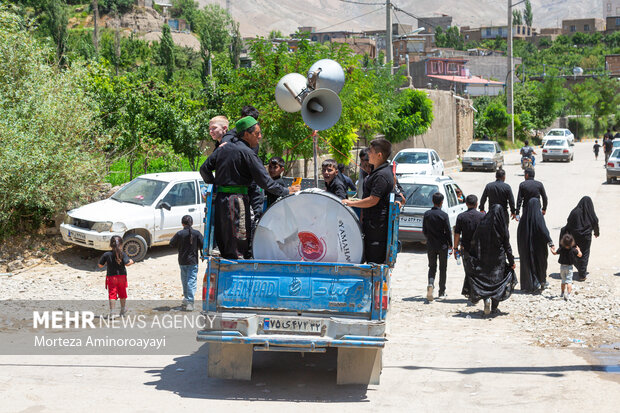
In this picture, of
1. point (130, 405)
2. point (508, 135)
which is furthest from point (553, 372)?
point (508, 135)

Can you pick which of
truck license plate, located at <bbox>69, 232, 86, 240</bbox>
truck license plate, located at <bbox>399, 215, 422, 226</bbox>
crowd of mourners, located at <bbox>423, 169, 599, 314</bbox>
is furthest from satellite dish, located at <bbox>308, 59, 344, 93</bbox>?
truck license plate, located at <bbox>399, 215, 422, 226</bbox>

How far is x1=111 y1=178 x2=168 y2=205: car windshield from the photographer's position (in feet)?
53.3

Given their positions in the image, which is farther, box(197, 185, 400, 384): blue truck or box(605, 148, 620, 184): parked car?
box(605, 148, 620, 184): parked car

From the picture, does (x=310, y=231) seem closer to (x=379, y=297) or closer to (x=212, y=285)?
(x=379, y=297)

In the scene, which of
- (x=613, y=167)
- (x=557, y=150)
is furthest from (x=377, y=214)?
(x=557, y=150)

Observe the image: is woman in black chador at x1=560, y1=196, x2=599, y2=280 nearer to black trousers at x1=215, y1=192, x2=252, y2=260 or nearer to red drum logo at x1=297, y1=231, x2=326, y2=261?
red drum logo at x1=297, y1=231, x2=326, y2=261

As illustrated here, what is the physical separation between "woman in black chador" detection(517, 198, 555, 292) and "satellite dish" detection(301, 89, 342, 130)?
5495 millimetres

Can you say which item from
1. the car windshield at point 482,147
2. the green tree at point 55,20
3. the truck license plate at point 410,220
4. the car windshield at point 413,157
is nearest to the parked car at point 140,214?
the truck license plate at point 410,220

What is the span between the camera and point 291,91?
880 cm

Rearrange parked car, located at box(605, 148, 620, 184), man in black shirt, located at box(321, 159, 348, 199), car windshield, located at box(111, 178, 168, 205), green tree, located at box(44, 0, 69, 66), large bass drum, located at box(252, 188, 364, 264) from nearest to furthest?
1. large bass drum, located at box(252, 188, 364, 264)
2. man in black shirt, located at box(321, 159, 348, 199)
3. car windshield, located at box(111, 178, 168, 205)
4. parked car, located at box(605, 148, 620, 184)
5. green tree, located at box(44, 0, 69, 66)

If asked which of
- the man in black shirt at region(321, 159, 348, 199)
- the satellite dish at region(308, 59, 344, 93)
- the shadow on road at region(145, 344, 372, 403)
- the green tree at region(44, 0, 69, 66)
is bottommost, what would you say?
the shadow on road at region(145, 344, 372, 403)

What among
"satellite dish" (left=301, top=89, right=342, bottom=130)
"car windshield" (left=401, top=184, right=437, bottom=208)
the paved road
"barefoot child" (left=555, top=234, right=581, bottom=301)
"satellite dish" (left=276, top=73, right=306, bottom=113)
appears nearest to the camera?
the paved road

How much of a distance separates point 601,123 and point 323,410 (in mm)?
84405

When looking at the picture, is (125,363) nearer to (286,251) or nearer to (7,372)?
(7,372)
